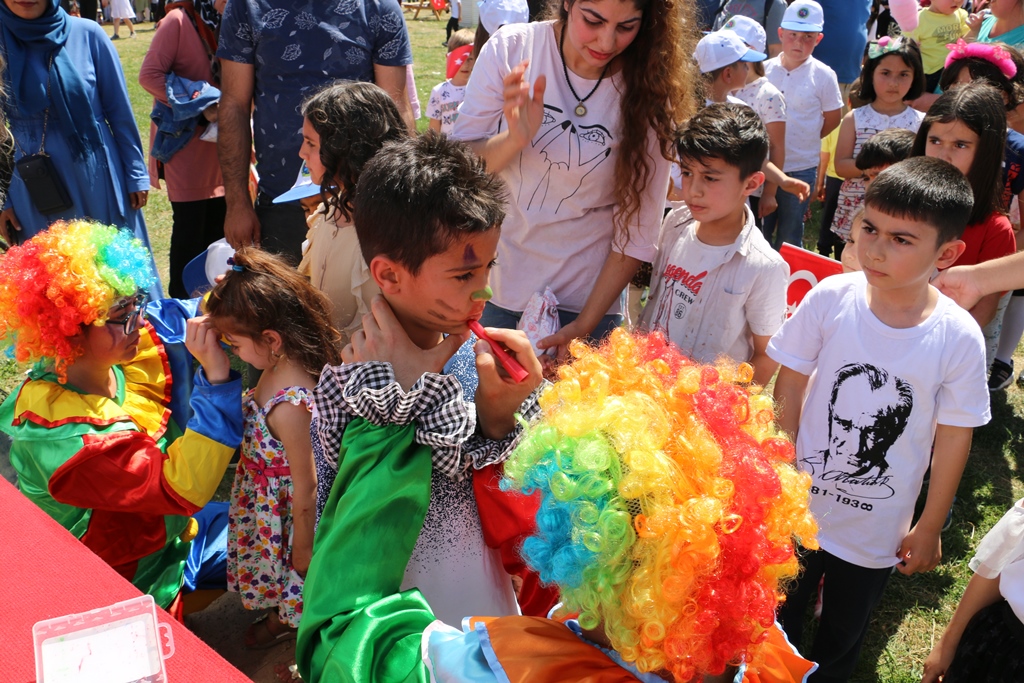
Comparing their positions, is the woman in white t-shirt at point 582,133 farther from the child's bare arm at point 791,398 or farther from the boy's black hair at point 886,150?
the boy's black hair at point 886,150

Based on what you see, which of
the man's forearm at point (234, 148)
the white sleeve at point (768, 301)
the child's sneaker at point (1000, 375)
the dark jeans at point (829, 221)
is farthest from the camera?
the dark jeans at point (829, 221)

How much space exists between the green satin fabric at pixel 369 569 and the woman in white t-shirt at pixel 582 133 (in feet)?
4.01

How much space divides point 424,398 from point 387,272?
1.13 feet

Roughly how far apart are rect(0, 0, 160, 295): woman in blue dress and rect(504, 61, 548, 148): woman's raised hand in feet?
6.74

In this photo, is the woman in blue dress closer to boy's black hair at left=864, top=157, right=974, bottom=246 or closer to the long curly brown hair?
the long curly brown hair

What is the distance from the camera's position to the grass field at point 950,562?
294 centimetres

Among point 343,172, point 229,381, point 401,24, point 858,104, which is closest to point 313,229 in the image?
point 343,172

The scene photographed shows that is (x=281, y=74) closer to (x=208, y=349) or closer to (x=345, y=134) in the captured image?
(x=345, y=134)

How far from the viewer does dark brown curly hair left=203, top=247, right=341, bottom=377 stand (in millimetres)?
2379

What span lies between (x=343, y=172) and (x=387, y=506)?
1490 millimetres

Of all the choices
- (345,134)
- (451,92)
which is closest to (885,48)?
(451,92)

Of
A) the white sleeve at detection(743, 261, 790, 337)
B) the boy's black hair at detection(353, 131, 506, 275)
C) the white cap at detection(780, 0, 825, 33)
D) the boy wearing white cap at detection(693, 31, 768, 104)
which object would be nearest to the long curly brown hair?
the white sleeve at detection(743, 261, 790, 337)

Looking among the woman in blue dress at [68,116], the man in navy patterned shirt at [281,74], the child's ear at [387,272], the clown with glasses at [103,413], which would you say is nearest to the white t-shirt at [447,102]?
the man in navy patterned shirt at [281,74]

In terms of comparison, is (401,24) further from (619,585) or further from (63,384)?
(619,585)
